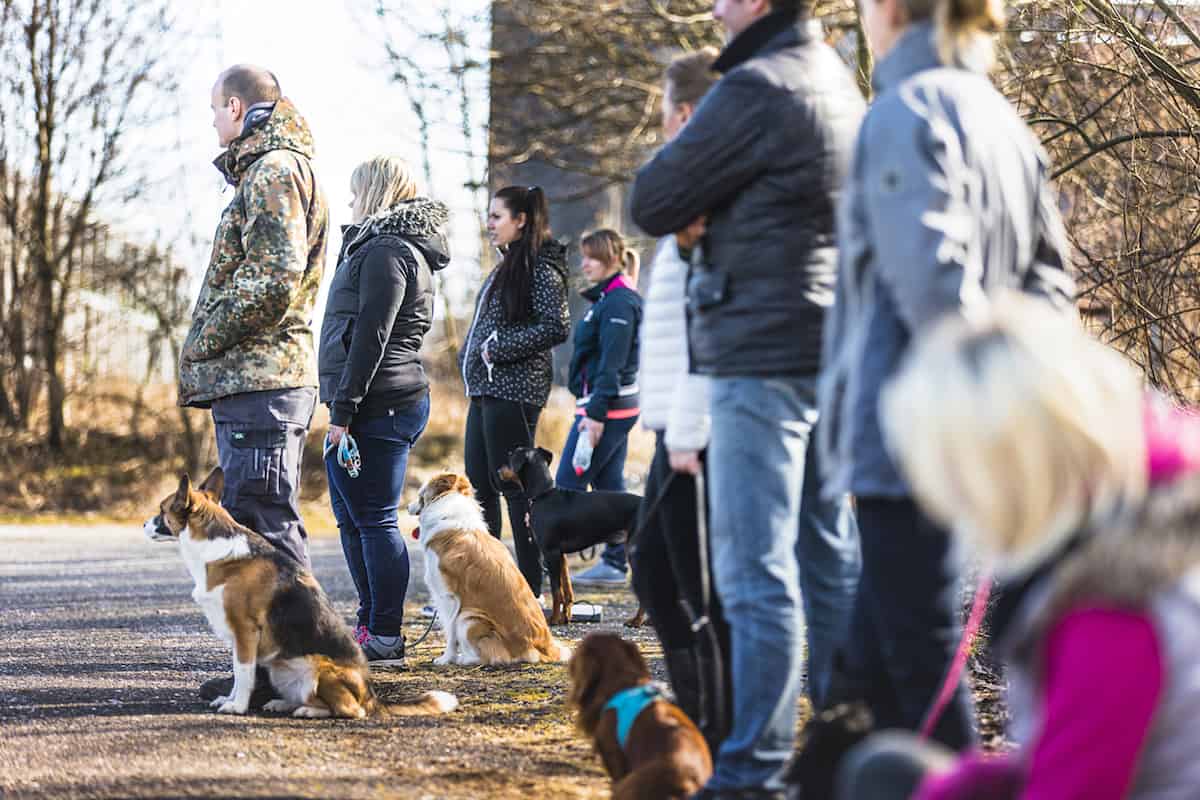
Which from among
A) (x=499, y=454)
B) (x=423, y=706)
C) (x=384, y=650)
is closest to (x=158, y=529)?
(x=384, y=650)

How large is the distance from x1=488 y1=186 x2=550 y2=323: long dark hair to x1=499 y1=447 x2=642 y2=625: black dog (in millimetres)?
811

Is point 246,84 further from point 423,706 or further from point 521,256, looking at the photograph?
point 423,706

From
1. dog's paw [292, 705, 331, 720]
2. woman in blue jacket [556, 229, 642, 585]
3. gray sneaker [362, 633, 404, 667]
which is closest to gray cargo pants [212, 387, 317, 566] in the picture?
gray sneaker [362, 633, 404, 667]

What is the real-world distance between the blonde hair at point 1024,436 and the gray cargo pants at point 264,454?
4.27 m

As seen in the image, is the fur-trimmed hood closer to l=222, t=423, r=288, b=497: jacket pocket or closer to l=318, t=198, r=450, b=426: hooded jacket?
l=318, t=198, r=450, b=426: hooded jacket

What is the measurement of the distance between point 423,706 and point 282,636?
2.05 ft

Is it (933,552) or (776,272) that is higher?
(776,272)

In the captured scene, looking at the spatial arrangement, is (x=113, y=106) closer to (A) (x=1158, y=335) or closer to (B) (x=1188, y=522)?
(A) (x=1158, y=335)

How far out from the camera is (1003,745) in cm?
473

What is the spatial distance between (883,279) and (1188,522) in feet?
3.56

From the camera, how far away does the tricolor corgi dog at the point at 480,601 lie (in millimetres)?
6844

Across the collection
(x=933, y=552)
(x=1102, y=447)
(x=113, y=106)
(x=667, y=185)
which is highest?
(x=113, y=106)

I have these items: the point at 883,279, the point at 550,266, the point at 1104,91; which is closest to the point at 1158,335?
the point at 1104,91

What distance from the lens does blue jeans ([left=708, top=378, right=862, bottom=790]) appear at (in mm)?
3756
